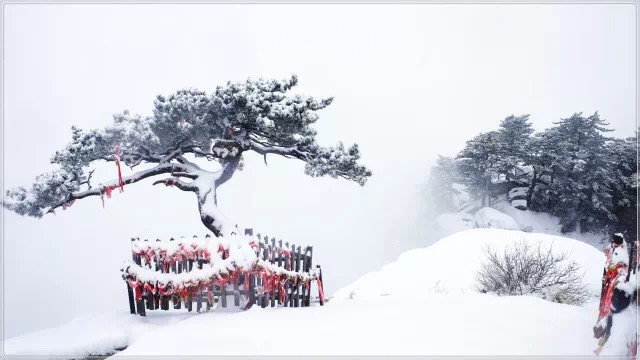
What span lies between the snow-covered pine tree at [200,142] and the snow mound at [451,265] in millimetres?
6433

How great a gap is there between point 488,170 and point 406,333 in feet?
105

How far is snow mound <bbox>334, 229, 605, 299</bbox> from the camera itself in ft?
51.4

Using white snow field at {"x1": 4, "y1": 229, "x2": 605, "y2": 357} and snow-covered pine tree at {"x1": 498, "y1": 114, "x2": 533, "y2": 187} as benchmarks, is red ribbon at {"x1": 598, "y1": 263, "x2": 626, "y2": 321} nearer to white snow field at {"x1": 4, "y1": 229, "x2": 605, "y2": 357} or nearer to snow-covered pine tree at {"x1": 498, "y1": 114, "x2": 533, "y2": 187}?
white snow field at {"x1": 4, "y1": 229, "x2": 605, "y2": 357}

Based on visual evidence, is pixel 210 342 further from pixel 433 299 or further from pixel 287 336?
pixel 433 299

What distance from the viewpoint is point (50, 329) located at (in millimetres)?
8227

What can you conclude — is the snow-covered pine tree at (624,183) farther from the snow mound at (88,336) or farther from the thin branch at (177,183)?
the snow mound at (88,336)

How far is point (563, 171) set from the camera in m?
32.4

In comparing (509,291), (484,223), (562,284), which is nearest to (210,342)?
(509,291)

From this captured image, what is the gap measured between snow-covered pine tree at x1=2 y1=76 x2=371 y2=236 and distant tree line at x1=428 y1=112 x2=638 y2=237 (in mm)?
27300

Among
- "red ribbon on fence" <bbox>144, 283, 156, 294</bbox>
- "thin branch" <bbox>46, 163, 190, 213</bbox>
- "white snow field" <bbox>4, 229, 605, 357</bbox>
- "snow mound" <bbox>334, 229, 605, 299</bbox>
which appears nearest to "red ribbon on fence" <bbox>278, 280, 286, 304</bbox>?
"white snow field" <bbox>4, 229, 605, 357</bbox>

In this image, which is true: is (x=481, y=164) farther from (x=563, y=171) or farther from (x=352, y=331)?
(x=352, y=331)

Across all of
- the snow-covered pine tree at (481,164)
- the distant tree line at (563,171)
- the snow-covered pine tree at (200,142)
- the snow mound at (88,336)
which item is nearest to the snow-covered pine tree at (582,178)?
the distant tree line at (563,171)

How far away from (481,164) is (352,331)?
108 ft

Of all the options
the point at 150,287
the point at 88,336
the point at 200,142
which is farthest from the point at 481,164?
the point at 88,336
